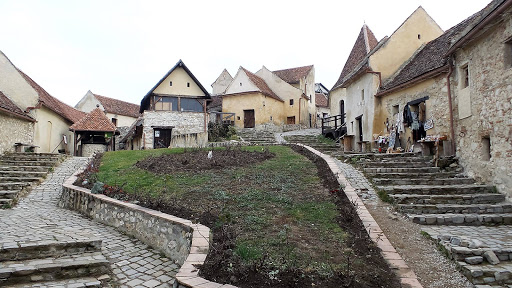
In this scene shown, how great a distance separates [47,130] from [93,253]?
830 inches

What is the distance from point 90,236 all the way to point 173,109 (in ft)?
73.4

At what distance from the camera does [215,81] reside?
44250mm

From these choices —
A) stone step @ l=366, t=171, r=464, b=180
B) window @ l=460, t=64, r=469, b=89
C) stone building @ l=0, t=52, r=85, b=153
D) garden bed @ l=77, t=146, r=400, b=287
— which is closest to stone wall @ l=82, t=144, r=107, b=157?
stone building @ l=0, t=52, r=85, b=153

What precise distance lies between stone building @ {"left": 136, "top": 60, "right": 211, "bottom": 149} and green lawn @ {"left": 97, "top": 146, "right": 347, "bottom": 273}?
1460 cm

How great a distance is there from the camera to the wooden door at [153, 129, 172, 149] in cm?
2728

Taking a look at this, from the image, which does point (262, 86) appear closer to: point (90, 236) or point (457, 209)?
point (457, 209)

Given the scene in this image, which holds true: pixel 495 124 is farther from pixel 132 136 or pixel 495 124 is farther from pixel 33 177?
pixel 132 136

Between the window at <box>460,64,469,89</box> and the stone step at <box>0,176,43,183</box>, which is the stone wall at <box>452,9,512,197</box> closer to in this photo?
the window at <box>460,64,469,89</box>

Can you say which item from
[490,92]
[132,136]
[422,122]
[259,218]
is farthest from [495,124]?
[132,136]

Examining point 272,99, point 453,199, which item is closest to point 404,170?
point 453,199

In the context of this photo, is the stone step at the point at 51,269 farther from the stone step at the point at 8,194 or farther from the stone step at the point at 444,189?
the stone step at the point at 444,189

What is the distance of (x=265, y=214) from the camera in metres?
6.61

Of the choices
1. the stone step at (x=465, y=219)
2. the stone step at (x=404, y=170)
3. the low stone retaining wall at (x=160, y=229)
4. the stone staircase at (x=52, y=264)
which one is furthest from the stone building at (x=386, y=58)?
the stone staircase at (x=52, y=264)

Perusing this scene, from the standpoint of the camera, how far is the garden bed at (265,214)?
14.2 feet
